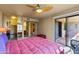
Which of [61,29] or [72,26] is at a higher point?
[72,26]

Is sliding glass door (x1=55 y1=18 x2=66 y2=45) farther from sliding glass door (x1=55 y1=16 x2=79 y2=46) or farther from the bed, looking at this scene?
the bed

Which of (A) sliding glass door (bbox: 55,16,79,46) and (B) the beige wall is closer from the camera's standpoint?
(A) sliding glass door (bbox: 55,16,79,46)

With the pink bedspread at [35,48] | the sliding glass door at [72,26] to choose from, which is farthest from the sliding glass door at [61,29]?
the pink bedspread at [35,48]

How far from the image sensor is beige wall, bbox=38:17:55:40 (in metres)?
4.77

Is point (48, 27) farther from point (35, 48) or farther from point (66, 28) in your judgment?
point (35, 48)

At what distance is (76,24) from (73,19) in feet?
0.82

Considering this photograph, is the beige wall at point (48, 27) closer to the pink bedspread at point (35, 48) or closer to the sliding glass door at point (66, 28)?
the sliding glass door at point (66, 28)

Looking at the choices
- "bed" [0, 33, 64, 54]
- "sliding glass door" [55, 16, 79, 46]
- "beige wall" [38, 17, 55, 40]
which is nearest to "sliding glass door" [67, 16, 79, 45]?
"sliding glass door" [55, 16, 79, 46]

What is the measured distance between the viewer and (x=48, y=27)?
4.93 m

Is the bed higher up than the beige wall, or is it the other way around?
the beige wall

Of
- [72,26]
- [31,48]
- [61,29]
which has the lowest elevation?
[31,48]

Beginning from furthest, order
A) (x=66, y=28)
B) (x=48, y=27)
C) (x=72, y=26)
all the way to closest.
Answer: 1. (x=48, y=27)
2. (x=66, y=28)
3. (x=72, y=26)

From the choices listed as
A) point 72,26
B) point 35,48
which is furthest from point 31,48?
point 72,26
